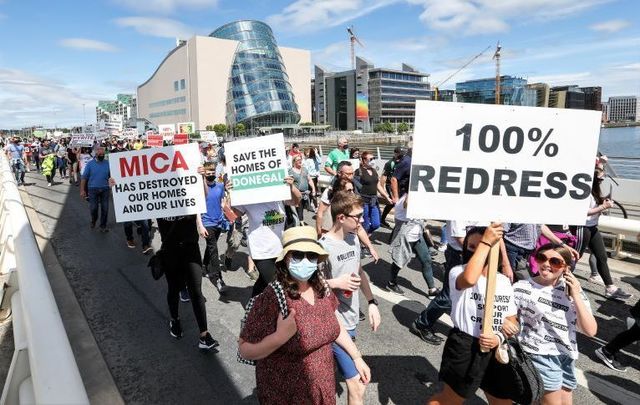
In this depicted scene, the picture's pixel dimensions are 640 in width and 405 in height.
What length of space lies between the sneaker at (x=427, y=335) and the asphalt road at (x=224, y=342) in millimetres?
72

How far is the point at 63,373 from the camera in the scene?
1867 mm

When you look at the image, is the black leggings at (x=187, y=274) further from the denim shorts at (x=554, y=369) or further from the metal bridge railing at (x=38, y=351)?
the denim shorts at (x=554, y=369)

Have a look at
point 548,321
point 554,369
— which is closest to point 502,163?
point 548,321

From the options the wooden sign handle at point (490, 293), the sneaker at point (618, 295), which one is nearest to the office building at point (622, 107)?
the sneaker at point (618, 295)

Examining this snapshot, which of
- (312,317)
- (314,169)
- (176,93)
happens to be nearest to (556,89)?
(176,93)

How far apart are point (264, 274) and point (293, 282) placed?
2.45m

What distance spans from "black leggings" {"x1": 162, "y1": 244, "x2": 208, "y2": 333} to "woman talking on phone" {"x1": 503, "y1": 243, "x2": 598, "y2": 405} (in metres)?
2.81

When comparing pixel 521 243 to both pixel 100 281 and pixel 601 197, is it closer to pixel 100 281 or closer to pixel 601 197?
pixel 601 197

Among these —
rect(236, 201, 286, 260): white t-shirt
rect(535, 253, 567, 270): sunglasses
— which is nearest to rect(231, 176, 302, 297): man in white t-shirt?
rect(236, 201, 286, 260): white t-shirt

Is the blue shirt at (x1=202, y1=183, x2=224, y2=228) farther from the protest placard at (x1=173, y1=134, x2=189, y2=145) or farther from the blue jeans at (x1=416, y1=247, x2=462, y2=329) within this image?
the protest placard at (x1=173, y1=134, x2=189, y2=145)

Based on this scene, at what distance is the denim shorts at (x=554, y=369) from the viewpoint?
279cm

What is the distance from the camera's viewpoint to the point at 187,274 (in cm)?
440

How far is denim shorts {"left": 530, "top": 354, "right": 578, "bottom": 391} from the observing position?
110 inches

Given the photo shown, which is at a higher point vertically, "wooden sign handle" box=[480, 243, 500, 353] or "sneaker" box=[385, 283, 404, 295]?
"wooden sign handle" box=[480, 243, 500, 353]
